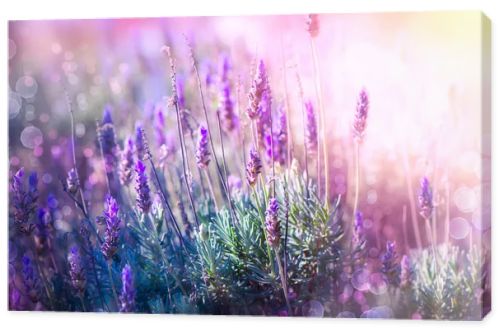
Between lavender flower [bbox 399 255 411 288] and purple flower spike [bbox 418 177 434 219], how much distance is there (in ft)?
0.67

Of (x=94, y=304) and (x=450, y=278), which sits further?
(x=94, y=304)

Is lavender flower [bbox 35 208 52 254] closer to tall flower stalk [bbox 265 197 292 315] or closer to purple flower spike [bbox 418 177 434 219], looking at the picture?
tall flower stalk [bbox 265 197 292 315]

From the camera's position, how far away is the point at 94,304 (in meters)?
4.77

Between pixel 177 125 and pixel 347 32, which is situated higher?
pixel 347 32

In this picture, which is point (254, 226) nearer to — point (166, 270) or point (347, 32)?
point (166, 270)

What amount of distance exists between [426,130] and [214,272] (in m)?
1.10

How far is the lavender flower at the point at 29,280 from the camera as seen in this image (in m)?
4.79

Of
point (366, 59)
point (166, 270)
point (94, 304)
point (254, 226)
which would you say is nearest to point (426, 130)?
point (366, 59)

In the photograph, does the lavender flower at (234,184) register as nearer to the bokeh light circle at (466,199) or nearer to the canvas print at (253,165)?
the canvas print at (253,165)

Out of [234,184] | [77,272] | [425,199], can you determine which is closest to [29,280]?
[77,272]

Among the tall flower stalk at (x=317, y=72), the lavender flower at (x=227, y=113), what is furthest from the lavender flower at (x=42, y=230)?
the tall flower stalk at (x=317, y=72)

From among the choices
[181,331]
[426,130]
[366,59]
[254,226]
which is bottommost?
[181,331]

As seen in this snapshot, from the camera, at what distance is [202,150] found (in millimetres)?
4648
